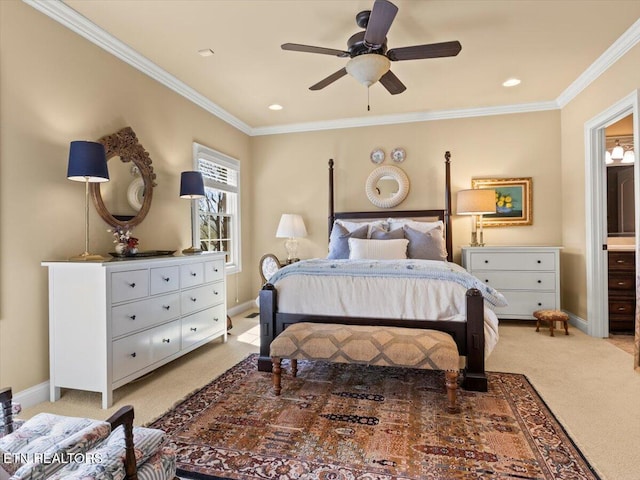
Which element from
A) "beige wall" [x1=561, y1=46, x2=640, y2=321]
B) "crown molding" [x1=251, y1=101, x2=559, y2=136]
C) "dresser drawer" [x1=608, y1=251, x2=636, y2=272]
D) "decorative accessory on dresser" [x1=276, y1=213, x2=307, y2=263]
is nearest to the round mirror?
"crown molding" [x1=251, y1=101, x2=559, y2=136]

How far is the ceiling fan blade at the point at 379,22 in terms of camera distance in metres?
2.03

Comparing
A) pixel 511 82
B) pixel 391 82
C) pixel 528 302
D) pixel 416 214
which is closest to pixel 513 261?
pixel 528 302

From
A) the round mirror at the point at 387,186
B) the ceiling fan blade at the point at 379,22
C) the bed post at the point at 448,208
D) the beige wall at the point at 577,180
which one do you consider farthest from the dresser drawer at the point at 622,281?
the ceiling fan blade at the point at 379,22

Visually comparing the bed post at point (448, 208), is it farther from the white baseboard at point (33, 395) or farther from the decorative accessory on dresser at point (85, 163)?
the white baseboard at point (33, 395)

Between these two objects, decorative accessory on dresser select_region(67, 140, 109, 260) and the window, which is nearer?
decorative accessory on dresser select_region(67, 140, 109, 260)

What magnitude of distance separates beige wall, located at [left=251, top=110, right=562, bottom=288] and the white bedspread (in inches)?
91.2

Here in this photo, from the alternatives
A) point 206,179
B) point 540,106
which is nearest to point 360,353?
point 206,179

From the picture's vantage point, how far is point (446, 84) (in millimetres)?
3924

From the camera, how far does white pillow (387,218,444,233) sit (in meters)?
Answer: 4.27

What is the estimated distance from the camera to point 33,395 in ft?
7.70

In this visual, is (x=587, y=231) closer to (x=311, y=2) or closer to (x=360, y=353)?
(x=360, y=353)

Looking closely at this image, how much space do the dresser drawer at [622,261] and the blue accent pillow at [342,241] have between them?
2788 millimetres

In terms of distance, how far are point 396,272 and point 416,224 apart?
1.78 metres

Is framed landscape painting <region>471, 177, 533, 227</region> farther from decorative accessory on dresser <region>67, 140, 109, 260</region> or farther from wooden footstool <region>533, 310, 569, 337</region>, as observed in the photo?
decorative accessory on dresser <region>67, 140, 109, 260</region>
